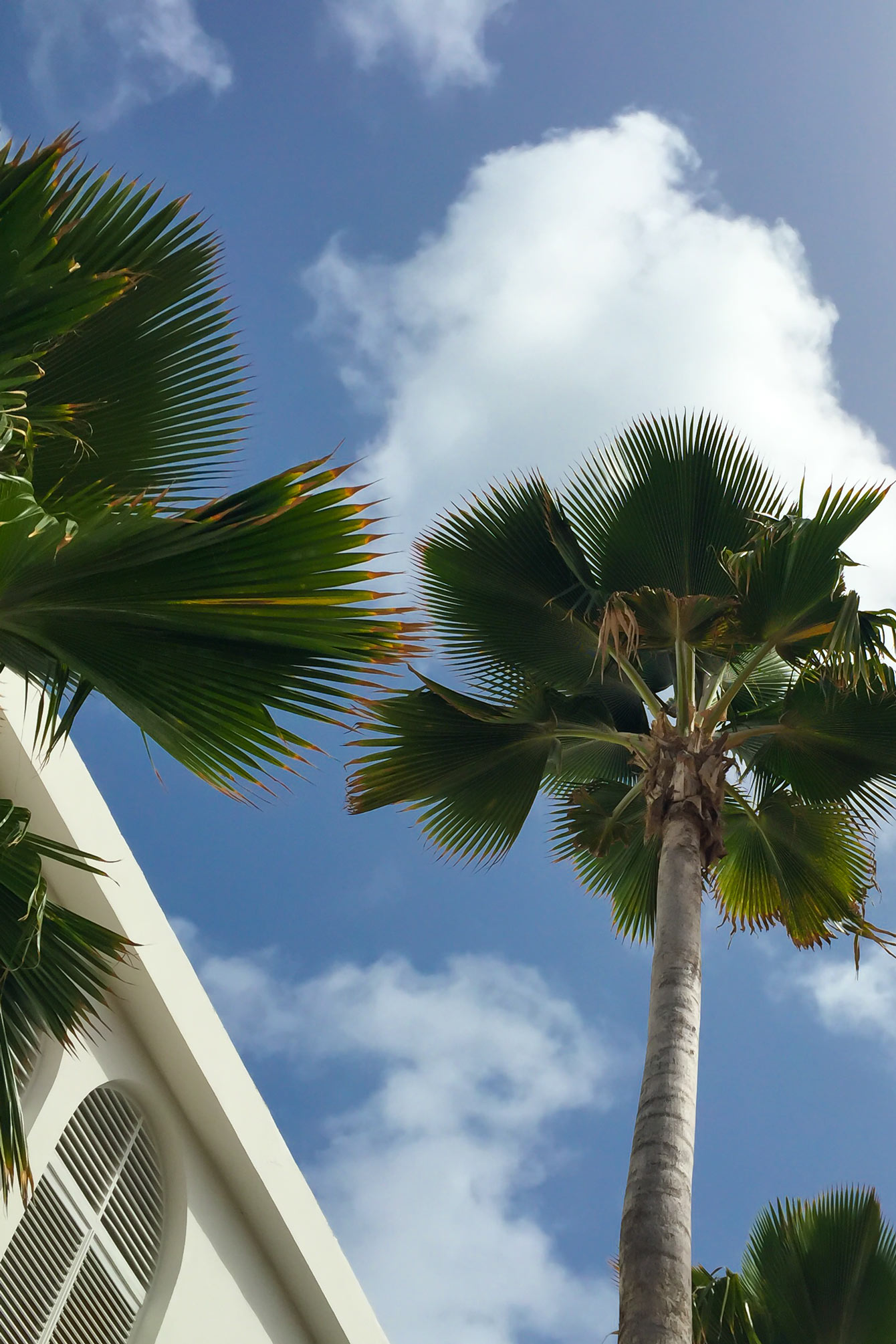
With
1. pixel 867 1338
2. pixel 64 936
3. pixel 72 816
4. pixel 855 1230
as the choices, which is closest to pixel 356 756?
pixel 72 816

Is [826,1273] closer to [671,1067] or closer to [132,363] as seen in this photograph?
[671,1067]

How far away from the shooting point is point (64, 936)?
11.8 feet

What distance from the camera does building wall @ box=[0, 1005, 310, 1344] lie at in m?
6.04

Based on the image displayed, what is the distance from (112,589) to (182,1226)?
196 inches

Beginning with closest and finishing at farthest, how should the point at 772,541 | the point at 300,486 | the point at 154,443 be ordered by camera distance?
the point at 300,486, the point at 154,443, the point at 772,541

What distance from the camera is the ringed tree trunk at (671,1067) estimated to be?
3980mm

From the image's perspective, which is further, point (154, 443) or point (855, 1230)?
point (855, 1230)

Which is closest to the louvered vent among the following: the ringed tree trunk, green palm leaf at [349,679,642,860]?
green palm leaf at [349,679,642,860]

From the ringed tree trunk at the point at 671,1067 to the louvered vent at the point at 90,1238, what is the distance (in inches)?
123

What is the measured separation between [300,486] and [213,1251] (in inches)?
216

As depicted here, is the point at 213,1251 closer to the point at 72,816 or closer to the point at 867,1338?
the point at 72,816

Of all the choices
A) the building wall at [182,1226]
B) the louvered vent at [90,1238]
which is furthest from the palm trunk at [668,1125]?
the louvered vent at [90,1238]

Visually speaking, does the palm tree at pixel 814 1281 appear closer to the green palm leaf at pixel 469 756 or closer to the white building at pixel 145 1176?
the white building at pixel 145 1176

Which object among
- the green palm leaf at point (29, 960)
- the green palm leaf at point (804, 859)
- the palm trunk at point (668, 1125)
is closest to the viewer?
the green palm leaf at point (29, 960)
